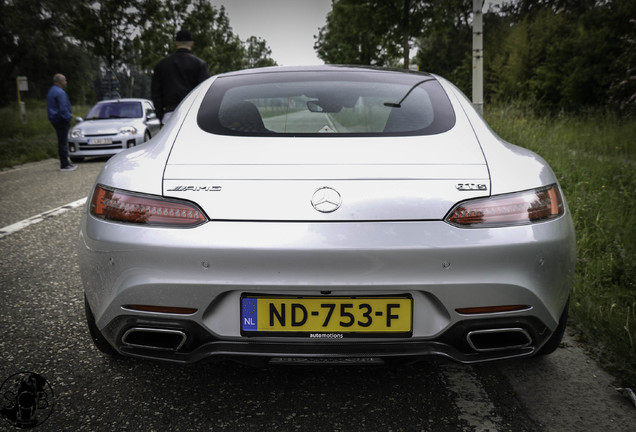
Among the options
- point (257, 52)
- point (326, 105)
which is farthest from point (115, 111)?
point (257, 52)

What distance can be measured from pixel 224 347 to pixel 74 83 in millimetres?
46519

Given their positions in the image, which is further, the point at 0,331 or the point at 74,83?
the point at 74,83

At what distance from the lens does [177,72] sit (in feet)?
23.4

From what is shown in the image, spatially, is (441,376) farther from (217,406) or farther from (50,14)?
(50,14)

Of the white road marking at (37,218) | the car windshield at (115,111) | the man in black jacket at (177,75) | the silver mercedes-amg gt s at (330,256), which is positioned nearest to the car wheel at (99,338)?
the silver mercedes-amg gt s at (330,256)

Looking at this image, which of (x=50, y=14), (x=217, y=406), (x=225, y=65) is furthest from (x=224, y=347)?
(x=225, y=65)

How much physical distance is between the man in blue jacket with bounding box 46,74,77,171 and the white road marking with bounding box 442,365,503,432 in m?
11.0

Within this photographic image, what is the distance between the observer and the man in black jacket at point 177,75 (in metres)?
7.14

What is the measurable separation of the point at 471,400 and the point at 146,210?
146cm

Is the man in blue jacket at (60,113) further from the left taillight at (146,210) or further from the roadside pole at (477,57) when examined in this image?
the left taillight at (146,210)

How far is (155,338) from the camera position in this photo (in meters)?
2.06

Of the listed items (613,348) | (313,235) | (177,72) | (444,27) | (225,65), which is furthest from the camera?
(225,65)

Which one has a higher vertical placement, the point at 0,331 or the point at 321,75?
the point at 321,75

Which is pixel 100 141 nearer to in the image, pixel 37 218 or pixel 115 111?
pixel 115 111
